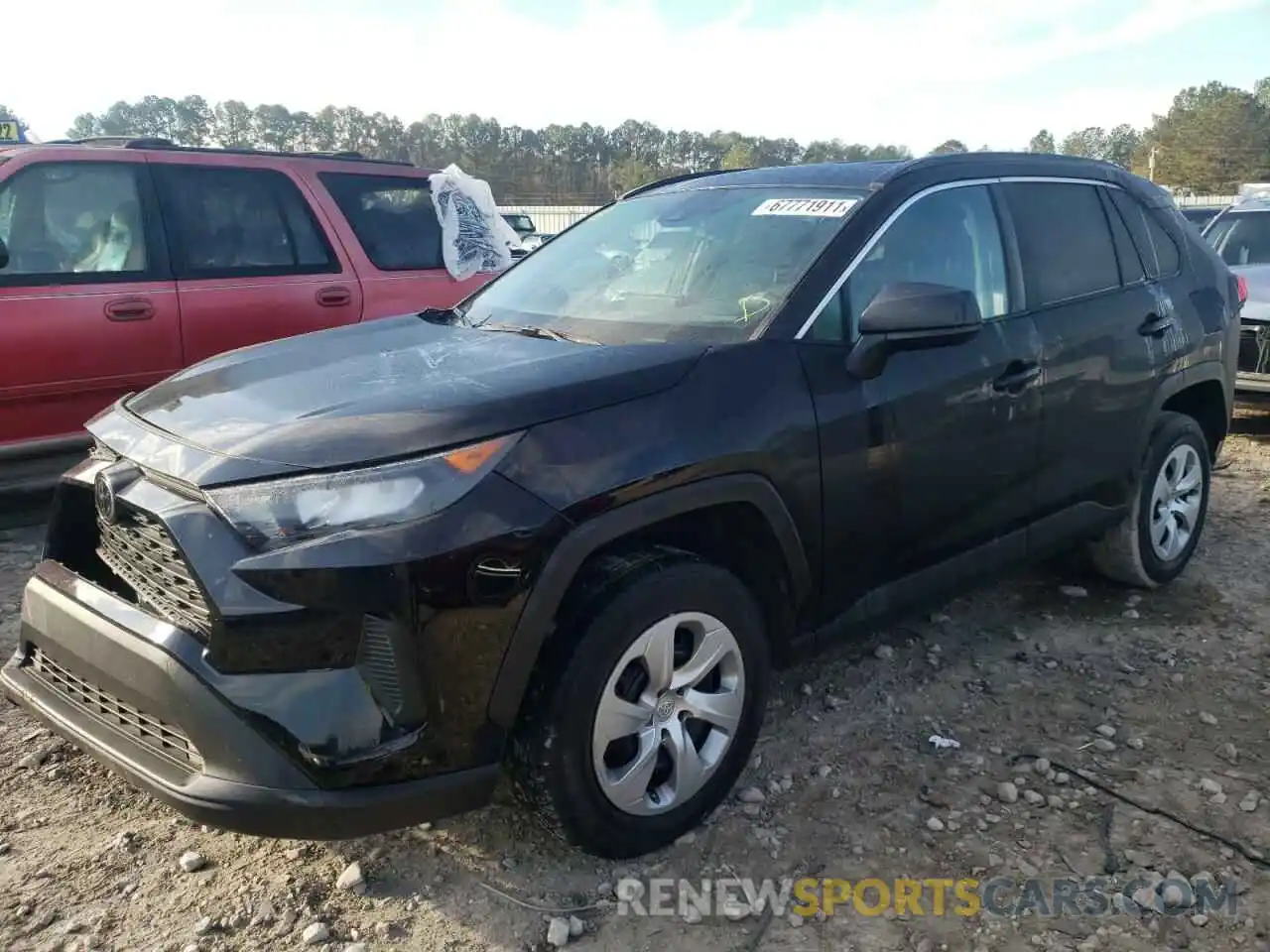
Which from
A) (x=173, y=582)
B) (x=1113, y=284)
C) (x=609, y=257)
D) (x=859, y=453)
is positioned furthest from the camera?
(x=1113, y=284)

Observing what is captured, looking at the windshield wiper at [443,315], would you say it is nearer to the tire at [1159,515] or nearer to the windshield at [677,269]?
the windshield at [677,269]

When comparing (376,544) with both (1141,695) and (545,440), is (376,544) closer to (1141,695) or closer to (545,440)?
(545,440)

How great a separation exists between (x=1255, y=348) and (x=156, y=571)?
7.24 meters

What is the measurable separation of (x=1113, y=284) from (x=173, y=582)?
3484 millimetres

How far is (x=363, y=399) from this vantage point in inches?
96.1

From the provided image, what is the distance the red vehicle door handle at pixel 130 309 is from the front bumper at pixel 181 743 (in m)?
2.74

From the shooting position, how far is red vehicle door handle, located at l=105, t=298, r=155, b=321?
483 cm

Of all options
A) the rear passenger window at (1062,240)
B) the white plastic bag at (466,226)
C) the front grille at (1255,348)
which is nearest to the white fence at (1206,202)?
the front grille at (1255,348)

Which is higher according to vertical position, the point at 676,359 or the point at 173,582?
the point at 676,359

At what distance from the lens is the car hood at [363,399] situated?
2.23 metres

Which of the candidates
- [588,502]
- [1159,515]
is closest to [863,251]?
[588,502]

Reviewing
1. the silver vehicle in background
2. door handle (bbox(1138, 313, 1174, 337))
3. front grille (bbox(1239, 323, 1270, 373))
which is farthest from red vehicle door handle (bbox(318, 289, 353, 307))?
front grille (bbox(1239, 323, 1270, 373))

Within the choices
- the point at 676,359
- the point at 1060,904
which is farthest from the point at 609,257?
the point at 1060,904

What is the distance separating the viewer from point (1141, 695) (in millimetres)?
3580
